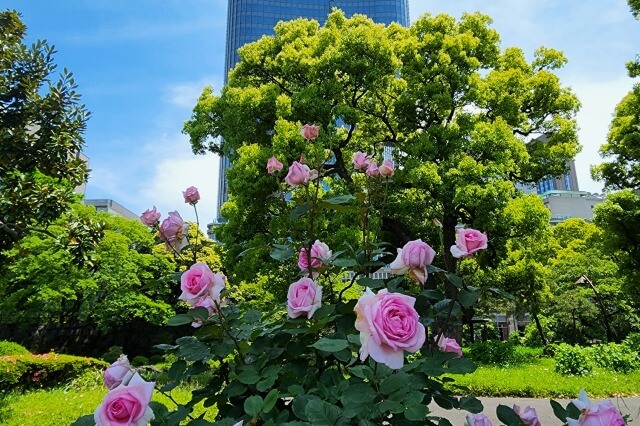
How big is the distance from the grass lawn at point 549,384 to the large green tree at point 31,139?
5.39 metres

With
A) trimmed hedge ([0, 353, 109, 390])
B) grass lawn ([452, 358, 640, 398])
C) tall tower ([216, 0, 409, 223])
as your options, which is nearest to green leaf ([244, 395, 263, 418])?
grass lawn ([452, 358, 640, 398])

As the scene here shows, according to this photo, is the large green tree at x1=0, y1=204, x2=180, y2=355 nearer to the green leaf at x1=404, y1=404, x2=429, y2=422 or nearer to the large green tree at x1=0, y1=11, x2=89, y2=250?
the large green tree at x1=0, y1=11, x2=89, y2=250

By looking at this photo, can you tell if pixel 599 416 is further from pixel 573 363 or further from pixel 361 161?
pixel 573 363

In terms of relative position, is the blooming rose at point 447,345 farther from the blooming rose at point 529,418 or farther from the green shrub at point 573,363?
the green shrub at point 573,363

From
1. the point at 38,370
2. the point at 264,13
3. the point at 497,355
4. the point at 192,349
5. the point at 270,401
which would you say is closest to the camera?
the point at 270,401

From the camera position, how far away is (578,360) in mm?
8008

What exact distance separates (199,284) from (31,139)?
15.2 ft

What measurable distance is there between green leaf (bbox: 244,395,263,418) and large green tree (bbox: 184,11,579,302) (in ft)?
23.0

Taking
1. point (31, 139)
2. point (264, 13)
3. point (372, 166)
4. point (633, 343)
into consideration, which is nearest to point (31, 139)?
point (31, 139)

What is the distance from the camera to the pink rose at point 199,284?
1.19m

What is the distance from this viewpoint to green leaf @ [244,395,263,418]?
990mm

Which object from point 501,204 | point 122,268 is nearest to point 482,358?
point 501,204

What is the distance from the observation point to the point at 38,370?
26.6ft

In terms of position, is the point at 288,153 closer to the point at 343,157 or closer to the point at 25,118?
the point at 343,157
